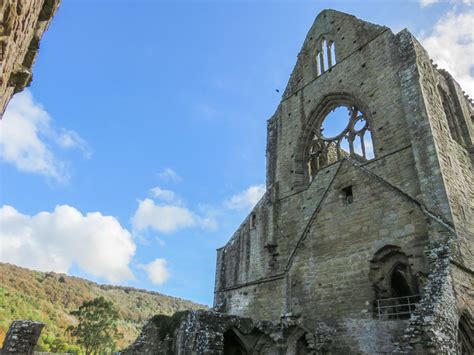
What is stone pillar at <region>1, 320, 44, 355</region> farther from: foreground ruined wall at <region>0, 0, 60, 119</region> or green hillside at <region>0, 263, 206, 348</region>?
green hillside at <region>0, 263, 206, 348</region>

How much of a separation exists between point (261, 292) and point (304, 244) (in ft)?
7.65

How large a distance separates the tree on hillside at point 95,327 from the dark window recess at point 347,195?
18827 millimetres

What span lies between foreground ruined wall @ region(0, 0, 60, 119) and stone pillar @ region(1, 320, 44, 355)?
780 centimetres

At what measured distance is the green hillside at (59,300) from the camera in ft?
112

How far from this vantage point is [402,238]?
9.63 m

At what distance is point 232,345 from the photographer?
988 cm

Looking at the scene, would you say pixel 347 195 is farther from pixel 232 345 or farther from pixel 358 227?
pixel 232 345

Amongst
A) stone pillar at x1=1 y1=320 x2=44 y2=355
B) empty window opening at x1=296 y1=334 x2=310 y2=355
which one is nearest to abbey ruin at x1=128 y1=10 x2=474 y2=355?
empty window opening at x1=296 y1=334 x2=310 y2=355

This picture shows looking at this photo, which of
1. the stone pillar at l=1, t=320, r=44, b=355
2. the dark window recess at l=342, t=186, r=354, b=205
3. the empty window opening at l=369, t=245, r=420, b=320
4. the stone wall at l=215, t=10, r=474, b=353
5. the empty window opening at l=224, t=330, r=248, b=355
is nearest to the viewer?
the stone pillar at l=1, t=320, r=44, b=355

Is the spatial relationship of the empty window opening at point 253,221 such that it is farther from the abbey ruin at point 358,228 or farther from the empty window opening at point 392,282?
the empty window opening at point 392,282

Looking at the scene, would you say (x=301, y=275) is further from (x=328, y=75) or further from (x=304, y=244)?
(x=328, y=75)

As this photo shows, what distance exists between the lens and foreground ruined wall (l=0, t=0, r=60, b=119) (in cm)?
174

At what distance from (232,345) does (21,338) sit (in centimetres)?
484

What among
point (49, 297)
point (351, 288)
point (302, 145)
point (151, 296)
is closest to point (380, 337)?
point (351, 288)
